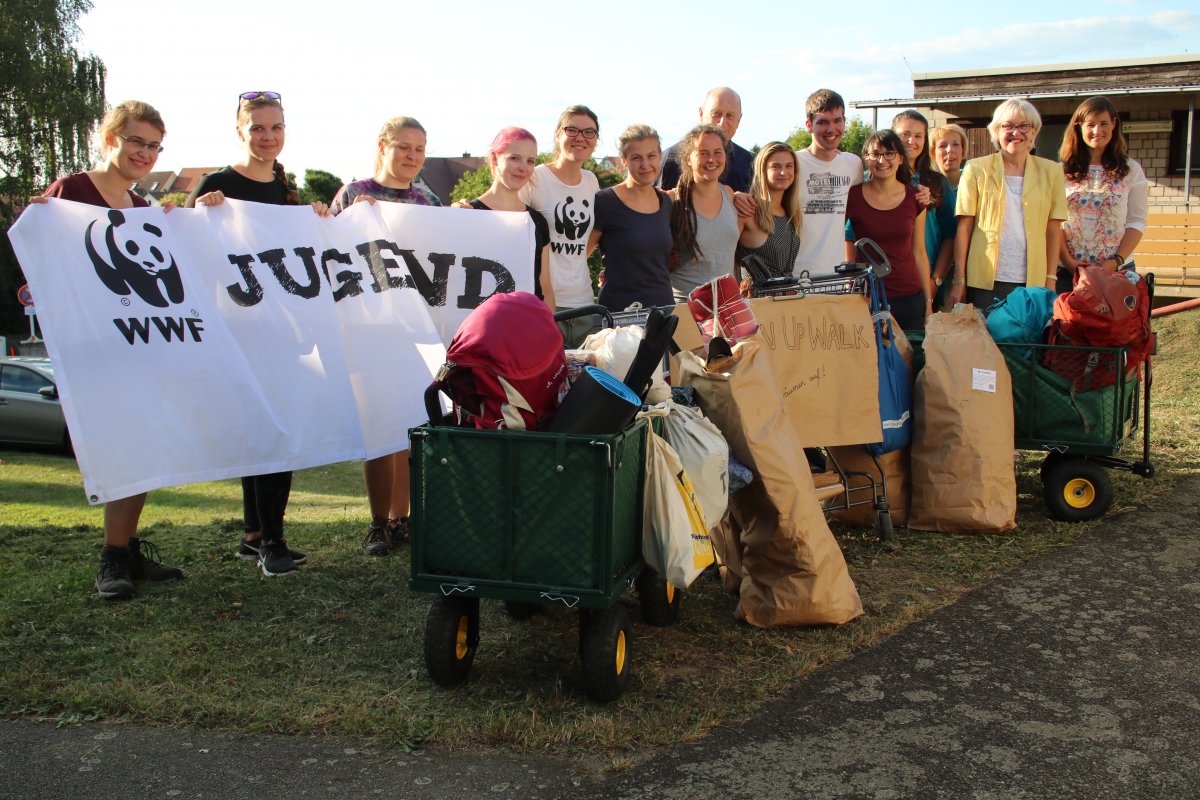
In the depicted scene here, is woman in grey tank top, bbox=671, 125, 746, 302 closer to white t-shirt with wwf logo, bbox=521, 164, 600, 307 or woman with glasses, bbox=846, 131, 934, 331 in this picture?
white t-shirt with wwf logo, bbox=521, 164, 600, 307

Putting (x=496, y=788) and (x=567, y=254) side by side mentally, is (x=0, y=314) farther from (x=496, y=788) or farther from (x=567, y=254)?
(x=496, y=788)

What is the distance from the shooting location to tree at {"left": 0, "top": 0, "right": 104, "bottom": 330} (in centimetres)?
3316

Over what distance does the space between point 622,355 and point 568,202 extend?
217 cm

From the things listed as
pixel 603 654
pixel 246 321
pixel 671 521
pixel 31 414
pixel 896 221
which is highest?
pixel 896 221

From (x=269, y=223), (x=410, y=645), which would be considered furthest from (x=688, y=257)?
(x=410, y=645)

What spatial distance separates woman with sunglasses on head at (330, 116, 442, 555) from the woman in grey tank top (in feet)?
4.98

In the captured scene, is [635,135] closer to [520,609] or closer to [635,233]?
[635,233]

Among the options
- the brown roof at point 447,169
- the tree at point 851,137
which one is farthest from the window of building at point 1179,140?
the brown roof at point 447,169

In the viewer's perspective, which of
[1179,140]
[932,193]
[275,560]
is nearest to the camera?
[275,560]

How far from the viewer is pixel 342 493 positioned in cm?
1177

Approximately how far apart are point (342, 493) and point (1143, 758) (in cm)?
969

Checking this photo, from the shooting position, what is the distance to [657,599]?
4371mm

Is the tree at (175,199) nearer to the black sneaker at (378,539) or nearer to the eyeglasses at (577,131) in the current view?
the black sneaker at (378,539)

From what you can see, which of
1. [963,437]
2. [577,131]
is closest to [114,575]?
[577,131]
